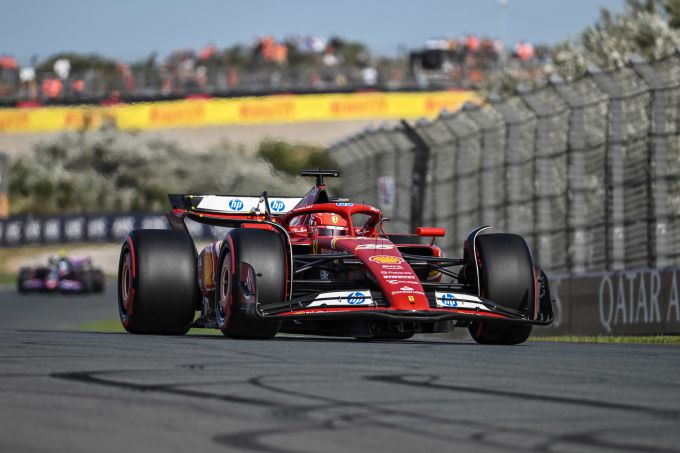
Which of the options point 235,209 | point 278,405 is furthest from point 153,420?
point 235,209

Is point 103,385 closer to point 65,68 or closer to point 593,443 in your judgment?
point 593,443

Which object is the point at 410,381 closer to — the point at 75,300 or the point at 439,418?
the point at 439,418

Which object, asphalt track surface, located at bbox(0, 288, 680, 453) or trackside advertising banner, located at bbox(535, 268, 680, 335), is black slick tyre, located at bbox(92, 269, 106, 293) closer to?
trackside advertising banner, located at bbox(535, 268, 680, 335)

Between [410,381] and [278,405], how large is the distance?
1286mm

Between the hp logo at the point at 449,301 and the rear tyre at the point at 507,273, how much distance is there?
19.1 inches

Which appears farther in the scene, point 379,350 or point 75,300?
point 75,300

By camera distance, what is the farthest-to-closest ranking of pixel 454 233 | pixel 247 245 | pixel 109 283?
pixel 109 283, pixel 454 233, pixel 247 245

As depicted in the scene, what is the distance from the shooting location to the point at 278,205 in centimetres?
1426

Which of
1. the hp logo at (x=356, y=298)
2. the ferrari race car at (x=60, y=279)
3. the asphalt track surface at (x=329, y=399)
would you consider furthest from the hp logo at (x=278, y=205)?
the ferrari race car at (x=60, y=279)

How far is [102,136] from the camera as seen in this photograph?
67125 millimetres

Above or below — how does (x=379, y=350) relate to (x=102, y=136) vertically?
below

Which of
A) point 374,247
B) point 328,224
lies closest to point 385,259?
point 374,247

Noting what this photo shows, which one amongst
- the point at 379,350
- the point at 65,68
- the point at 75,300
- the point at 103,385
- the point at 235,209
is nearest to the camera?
the point at 103,385

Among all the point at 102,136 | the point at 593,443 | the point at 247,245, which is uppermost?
the point at 102,136
